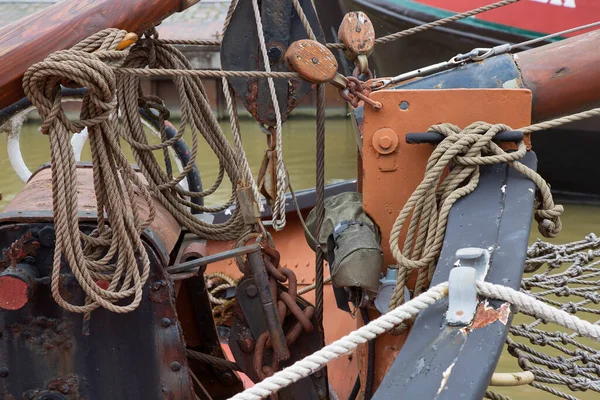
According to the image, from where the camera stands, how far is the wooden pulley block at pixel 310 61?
6.25 ft

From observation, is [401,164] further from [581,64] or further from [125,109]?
[125,109]

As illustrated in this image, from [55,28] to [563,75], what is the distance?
1.43m

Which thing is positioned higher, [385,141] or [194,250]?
[385,141]

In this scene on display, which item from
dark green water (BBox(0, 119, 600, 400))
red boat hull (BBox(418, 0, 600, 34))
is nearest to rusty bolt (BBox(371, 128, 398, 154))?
dark green water (BBox(0, 119, 600, 400))

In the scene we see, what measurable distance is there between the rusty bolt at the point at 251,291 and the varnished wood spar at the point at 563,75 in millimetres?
995

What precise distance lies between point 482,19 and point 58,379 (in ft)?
21.6

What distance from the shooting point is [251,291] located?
82.5 inches

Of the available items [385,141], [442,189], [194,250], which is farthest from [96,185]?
[442,189]

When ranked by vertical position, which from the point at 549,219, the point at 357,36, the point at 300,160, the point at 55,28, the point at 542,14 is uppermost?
the point at 55,28

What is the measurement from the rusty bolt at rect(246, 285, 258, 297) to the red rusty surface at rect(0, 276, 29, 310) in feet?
1.98

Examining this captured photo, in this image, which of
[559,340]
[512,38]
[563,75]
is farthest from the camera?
[512,38]

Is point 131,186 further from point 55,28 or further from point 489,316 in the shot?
point 489,316

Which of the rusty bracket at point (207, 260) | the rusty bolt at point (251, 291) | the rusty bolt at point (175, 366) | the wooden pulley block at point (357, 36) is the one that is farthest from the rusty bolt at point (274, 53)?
the rusty bolt at point (175, 366)

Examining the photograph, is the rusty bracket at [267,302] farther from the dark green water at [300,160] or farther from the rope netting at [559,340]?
the dark green water at [300,160]
